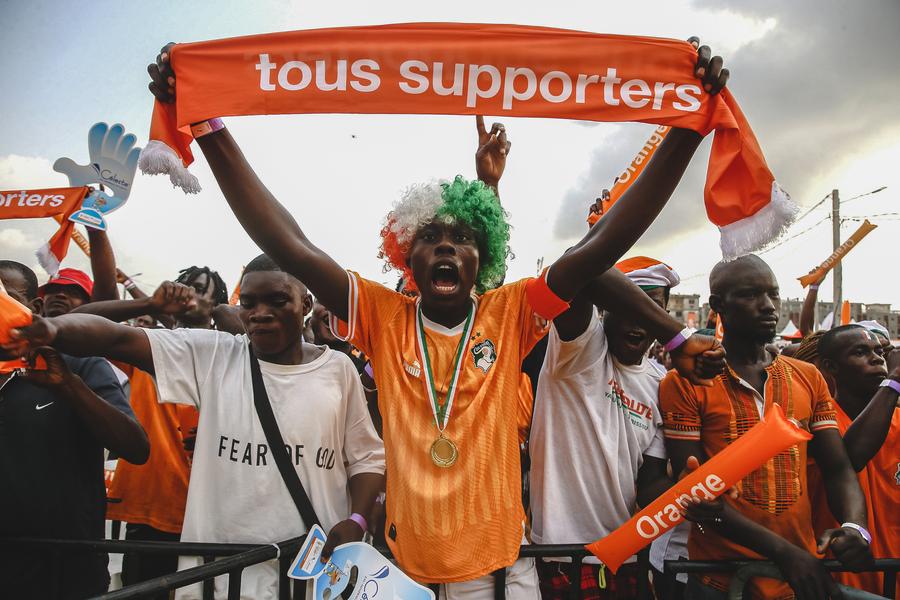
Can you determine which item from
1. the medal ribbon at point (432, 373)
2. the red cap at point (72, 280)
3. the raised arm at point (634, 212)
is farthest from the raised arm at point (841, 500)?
the red cap at point (72, 280)

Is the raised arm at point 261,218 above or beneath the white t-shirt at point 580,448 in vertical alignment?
above

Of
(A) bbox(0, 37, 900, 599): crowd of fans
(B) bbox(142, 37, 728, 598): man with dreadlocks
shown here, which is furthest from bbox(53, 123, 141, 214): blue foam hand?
(B) bbox(142, 37, 728, 598): man with dreadlocks

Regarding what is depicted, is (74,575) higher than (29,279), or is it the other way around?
(29,279)

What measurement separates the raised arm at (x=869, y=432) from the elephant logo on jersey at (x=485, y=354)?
6.46ft

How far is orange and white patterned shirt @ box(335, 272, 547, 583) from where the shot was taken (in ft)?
6.41

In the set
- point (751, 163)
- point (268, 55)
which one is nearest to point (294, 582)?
point (268, 55)

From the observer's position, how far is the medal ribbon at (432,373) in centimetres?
209

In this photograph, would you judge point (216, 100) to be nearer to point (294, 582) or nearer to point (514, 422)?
point (514, 422)

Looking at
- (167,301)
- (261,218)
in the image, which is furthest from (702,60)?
(167,301)

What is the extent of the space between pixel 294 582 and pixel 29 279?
3.07 meters

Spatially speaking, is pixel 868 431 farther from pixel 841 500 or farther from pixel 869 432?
pixel 841 500

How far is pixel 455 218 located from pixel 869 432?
2282mm

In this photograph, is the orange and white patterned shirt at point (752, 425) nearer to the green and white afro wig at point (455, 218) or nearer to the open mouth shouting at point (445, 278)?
the green and white afro wig at point (455, 218)

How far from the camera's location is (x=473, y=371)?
2.17 m
